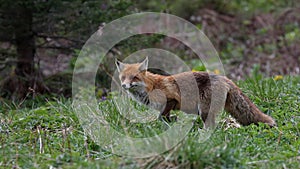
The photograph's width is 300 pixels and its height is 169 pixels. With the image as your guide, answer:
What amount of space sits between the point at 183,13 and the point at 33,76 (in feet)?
25.2

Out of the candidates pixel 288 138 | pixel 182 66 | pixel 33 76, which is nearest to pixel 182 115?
pixel 288 138

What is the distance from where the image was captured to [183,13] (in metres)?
16.0

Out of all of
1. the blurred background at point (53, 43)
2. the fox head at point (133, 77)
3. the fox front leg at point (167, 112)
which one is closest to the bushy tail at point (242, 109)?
the fox front leg at point (167, 112)

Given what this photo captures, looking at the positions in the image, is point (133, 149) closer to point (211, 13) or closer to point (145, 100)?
point (145, 100)

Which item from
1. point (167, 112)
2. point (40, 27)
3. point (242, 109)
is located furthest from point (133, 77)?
point (40, 27)

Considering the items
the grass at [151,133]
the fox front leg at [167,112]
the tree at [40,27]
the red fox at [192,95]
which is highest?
the tree at [40,27]

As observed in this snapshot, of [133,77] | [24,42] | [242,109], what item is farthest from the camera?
→ [24,42]

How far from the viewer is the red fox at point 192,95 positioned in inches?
231

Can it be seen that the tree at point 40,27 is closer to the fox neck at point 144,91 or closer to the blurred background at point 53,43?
the blurred background at point 53,43

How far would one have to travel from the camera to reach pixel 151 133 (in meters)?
4.82

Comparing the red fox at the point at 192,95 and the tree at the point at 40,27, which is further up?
the tree at the point at 40,27

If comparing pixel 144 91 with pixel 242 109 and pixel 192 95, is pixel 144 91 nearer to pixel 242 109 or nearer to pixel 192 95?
pixel 192 95

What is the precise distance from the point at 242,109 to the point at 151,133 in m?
1.58

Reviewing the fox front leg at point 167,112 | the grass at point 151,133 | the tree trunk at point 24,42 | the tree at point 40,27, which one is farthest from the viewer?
the tree trunk at point 24,42
